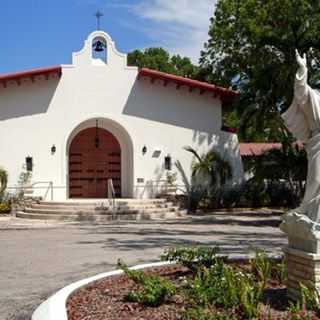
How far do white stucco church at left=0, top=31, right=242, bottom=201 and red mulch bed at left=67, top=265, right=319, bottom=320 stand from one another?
16538mm

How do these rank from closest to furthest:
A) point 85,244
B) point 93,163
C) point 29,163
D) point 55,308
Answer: point 55,308 → point 85,244 → point 29,163 → point 93,163

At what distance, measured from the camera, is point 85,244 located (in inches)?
567

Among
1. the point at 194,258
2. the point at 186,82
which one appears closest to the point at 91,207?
the point at 186,82

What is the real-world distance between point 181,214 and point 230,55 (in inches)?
309

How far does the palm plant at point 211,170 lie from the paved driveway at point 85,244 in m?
3.08

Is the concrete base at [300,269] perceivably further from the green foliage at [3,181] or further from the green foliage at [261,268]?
the green foliage at [3,181]

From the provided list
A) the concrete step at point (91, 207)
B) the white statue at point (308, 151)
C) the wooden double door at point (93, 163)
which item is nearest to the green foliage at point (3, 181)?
the concrete step at point (91, 207)

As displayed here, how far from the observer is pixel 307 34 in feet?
70.7

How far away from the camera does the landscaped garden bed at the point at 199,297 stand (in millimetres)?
6004

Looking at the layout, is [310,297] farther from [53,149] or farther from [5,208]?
[53,149]

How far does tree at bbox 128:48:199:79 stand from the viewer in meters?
52.5

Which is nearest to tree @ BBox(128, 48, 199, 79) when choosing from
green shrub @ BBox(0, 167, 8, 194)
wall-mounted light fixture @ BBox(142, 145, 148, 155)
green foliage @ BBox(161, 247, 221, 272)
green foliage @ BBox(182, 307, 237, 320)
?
wall-mounted light fixture @ BBox(142, 145, 148, 155)

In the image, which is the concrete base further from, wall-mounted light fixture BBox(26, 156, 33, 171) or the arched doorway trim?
the arched doorway trim

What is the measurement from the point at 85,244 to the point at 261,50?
12652mm
